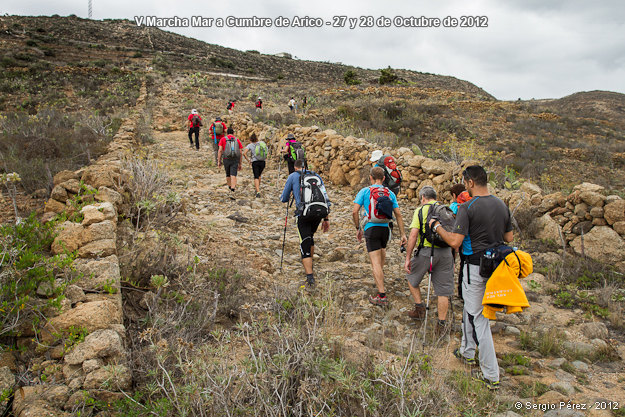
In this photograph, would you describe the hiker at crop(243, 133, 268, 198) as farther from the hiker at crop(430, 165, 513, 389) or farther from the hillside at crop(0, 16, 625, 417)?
the hiker at crop(430, 165, 513, 389)

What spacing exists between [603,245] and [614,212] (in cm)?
57

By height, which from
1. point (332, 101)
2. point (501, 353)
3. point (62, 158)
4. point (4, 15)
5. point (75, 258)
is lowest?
point (501, 353)

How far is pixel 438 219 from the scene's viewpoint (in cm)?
389

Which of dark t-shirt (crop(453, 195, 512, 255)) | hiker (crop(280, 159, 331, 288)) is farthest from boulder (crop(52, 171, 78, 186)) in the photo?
dark t-shirt (crop(453, 195, 512, 255))

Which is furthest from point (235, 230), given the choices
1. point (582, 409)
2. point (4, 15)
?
point (4, 15)

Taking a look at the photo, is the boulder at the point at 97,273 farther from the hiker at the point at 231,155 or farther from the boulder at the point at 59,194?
the hiker at the point at 231,155

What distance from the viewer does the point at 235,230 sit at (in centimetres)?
669

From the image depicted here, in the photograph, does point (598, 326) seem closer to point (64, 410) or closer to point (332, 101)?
point (64, 410)

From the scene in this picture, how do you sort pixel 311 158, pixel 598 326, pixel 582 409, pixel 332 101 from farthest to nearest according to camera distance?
pixel 332 101 → pixel 311 158 → pixel 598 326 → pixel 582 409

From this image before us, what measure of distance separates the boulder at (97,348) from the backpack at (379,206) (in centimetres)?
315

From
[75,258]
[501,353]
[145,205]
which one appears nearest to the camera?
[75,258]

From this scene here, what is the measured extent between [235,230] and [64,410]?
15.8 feet

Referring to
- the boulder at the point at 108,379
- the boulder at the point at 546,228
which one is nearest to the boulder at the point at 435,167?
the boulder at the point at 546,228

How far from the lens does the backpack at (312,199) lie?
496cm
